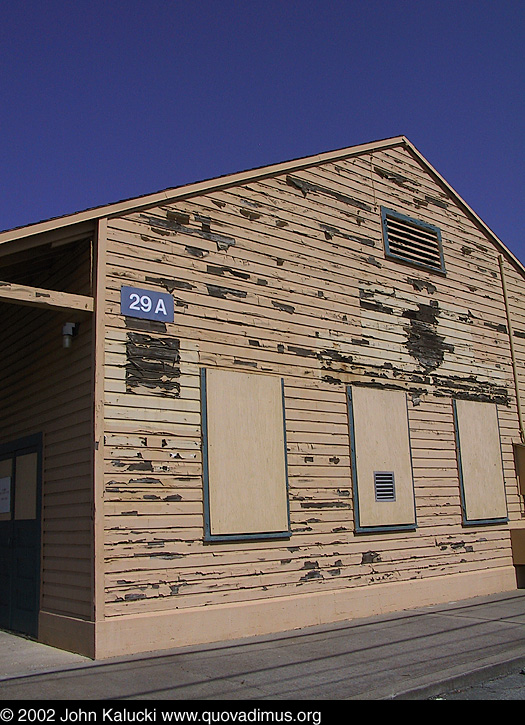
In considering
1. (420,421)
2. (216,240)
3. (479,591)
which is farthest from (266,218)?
(479,591)

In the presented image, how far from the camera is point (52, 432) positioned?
855cm

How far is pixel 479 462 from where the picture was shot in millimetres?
12188

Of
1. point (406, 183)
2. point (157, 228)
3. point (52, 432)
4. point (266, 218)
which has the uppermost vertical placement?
point (406, 183)

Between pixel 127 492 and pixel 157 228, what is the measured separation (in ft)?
10.5

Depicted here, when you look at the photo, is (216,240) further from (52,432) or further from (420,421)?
(420,421)

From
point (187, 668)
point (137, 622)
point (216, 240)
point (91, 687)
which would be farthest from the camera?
point (216, 240)

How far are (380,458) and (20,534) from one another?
5097 mm

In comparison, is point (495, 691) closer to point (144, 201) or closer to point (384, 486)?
point (384, 486)

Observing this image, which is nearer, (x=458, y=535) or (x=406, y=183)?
(x=458, y=535)

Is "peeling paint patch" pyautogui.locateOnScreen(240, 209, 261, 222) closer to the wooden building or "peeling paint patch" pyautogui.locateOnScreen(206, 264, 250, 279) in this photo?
the wooden building

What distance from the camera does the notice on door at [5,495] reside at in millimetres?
9602

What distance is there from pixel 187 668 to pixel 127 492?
6.30 ft

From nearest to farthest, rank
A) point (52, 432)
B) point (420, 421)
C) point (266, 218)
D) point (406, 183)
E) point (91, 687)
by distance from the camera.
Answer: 1. point (91, 687)
2. point (52, 432)
3. point (266, 218)
4. point (420, 421)
5. point (406, 183)

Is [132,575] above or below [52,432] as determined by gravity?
below
